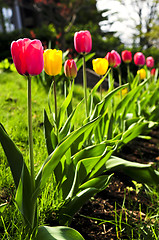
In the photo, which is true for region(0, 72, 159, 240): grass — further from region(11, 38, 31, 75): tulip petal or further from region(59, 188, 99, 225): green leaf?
region(11, 38, 31, 75): tulip petal

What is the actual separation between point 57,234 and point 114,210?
2.07ft

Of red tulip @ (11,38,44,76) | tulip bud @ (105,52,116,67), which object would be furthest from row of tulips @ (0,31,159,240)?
tulip bud @ (105,52,116,67)

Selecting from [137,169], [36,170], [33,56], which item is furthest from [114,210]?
[33,56]

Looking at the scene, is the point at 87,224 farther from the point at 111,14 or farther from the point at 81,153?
the point at 111,14

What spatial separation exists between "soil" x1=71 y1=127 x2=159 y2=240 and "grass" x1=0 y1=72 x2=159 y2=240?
13 mm

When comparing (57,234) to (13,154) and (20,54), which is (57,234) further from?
(20,54)

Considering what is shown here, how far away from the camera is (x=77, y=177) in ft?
4.33

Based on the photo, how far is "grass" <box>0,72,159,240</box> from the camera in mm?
1280

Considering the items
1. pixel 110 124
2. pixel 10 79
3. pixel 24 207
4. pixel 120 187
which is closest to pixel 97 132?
pixel 110 124

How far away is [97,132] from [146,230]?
2.60ft

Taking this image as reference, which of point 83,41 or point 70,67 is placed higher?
point 83,41

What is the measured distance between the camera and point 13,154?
108cm

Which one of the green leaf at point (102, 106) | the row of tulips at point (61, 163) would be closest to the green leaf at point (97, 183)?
the row of tulips at point (61, 163)

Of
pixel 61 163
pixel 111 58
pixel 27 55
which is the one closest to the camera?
pixel 27 55
